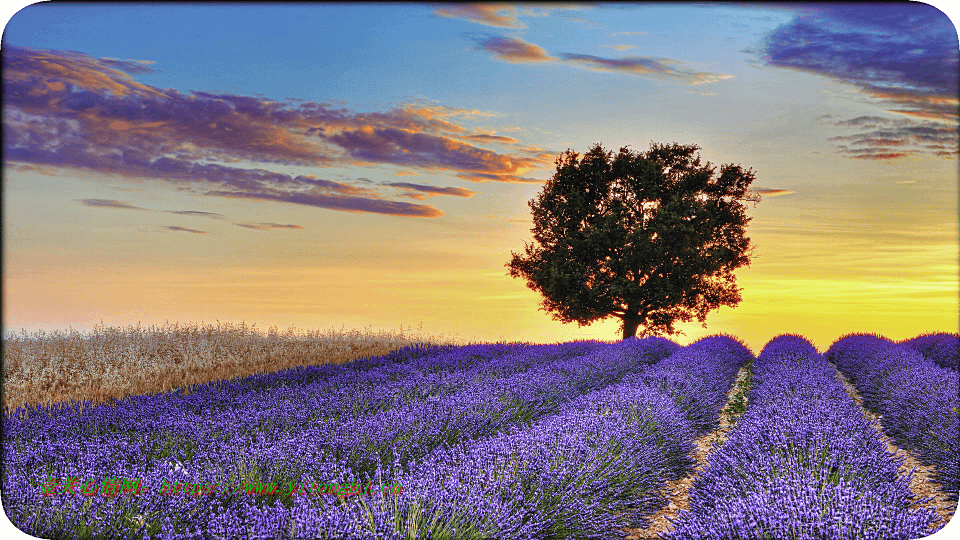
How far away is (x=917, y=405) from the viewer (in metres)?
5.96

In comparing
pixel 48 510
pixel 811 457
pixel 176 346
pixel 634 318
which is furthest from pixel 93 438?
pixel 634 318

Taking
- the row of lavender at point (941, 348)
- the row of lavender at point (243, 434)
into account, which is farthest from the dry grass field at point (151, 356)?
the row of lavender at point (941, 348)

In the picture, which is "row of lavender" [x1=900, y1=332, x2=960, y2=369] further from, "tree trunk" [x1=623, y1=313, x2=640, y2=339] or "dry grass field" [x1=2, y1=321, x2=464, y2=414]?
"dry grass field" [x1=2, y1=321, x2=464, y2=414]

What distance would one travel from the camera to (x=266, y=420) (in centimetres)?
443

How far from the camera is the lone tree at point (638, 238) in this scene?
12117 mm

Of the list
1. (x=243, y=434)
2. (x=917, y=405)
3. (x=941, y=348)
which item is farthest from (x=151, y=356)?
(x=941, y=348)

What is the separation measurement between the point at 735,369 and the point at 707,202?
415 cm

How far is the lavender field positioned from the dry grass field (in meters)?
1.37

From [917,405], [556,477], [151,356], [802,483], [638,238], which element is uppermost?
[638,238]

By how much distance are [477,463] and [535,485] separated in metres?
0.35

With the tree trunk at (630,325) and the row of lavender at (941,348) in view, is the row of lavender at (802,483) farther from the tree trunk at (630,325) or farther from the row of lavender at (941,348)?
the row of lavender at (941,348)

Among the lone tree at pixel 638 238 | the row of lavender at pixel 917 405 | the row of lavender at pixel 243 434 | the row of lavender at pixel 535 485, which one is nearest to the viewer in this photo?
the row of lavender at pixel 535 485

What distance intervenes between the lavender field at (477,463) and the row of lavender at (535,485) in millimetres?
15

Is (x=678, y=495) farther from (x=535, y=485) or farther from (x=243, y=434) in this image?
(x=243, y=434)
